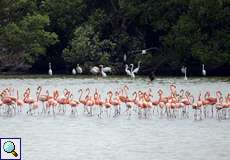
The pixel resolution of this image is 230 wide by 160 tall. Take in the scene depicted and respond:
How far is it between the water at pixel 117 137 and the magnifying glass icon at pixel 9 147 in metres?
4.59

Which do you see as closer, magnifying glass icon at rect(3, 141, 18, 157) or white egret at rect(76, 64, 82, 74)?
magnifying glass icon at rect(3, 141, 18, 157)

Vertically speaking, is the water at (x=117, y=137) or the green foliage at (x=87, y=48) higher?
the green foliage at (x=87, y=48)

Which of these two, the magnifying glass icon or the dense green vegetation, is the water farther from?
the dense green vegetation

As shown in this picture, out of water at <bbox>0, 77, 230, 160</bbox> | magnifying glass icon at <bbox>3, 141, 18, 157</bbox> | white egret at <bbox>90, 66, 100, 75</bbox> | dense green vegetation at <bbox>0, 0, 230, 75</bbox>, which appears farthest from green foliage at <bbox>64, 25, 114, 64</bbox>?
magnifying glass icon at <bbox>3, 141, 18, 157</bbox>

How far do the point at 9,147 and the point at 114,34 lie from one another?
3320cm

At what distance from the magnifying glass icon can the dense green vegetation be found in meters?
28.6

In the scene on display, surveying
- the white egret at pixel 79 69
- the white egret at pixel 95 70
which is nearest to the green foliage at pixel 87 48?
the white egret at pixel 79 69

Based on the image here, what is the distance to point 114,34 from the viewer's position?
139 feet

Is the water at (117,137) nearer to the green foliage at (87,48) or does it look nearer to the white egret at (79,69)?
the white egret at (79,69)

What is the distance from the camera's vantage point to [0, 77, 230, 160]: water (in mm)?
14477

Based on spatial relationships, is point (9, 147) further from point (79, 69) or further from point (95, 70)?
point (79, 69)

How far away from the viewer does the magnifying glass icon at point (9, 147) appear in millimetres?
9328

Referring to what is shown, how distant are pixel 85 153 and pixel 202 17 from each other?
25.0 m

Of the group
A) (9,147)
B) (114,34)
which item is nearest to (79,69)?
(114,34)
